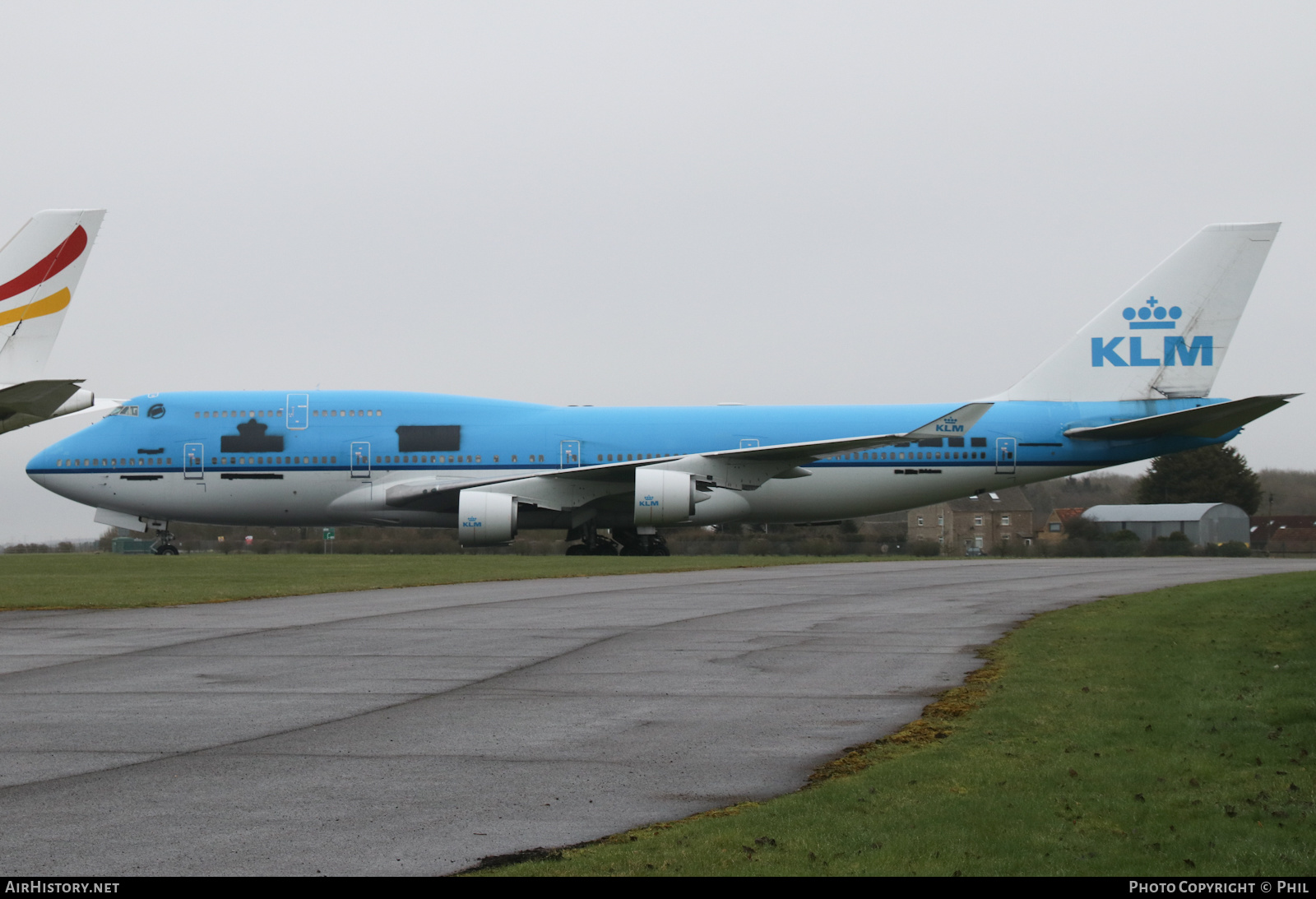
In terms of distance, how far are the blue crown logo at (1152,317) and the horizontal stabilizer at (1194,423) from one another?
2.56 meters

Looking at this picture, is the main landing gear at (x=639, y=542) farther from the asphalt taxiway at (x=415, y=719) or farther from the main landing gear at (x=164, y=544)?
the asphalt taxiway at (x=415, y=719)

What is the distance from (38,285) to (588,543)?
52.1ft

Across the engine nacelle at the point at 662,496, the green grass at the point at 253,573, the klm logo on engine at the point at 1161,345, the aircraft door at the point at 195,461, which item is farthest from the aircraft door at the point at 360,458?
the klm logo on engine at the point at 1161,345

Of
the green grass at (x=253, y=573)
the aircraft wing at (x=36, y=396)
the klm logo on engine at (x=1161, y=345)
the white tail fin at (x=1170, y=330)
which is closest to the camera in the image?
the aircraft wing at (x=36, y=396)

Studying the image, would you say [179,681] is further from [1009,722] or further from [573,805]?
[1009,722]

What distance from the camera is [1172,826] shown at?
4.73 m

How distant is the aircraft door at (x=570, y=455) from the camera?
30.0m

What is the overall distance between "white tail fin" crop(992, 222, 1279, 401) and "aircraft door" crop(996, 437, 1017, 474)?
209cm

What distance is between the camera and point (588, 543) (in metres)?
30.3

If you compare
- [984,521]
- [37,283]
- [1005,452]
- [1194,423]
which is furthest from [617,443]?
[984,521]

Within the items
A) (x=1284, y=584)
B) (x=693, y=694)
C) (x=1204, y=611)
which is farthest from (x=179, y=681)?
(x=1284, y=584)

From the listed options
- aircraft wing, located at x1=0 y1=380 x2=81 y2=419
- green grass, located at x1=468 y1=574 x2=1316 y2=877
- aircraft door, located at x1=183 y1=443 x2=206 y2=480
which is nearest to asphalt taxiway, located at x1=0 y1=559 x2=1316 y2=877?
green grass, located at x1=468 y1=574 x2=1316 y2=877

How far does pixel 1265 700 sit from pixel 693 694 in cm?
369
